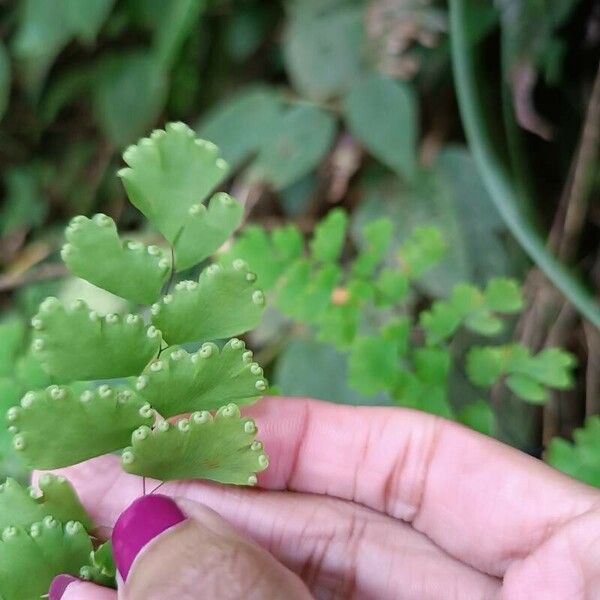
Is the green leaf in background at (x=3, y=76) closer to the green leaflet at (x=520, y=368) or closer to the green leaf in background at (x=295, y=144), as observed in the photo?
the green leaf in background at (x=295, y=144)

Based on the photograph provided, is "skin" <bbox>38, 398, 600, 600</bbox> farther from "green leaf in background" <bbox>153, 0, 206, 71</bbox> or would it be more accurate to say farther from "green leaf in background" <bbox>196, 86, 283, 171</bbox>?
"green leaf in background" <bbox>153, 0, 206, 71</bbox>

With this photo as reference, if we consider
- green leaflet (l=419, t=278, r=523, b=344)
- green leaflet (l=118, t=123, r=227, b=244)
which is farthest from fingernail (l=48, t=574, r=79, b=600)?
green leaflet (l=419, t=278, r=523, b=344)

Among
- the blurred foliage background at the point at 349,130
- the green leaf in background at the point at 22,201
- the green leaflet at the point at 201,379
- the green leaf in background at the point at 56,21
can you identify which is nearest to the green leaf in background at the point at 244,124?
the blurred foliage background at the point at 349,130

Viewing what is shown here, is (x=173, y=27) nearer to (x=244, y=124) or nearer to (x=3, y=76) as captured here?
(x=244, y=124)

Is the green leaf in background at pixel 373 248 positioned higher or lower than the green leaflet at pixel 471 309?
higher

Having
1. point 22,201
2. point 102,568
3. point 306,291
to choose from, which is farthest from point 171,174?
point 22,201
